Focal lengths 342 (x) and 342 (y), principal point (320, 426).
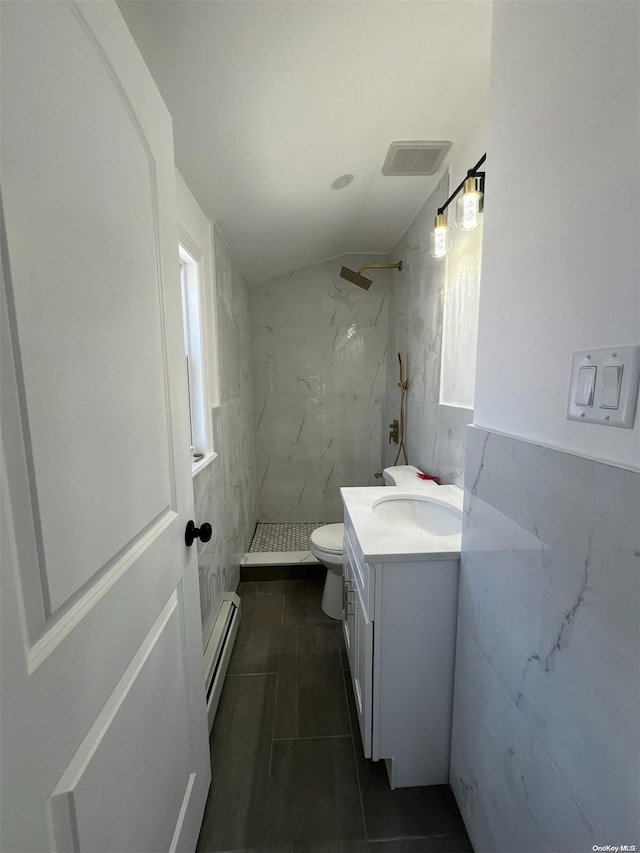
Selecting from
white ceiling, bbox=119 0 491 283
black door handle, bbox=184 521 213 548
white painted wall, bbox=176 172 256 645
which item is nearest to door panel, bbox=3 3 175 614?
black door handle, bbox=184 521 213 548

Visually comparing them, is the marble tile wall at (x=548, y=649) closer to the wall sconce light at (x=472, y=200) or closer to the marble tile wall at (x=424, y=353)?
the marble tile wall at (x=424, y=353)

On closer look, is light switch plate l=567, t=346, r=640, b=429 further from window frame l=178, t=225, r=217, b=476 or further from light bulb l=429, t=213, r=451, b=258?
window frame l=178, t=225, r=217, b=476

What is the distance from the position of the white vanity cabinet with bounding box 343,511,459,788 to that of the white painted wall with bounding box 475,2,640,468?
53 cm

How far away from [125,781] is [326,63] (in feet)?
5.90

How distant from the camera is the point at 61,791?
448 mm

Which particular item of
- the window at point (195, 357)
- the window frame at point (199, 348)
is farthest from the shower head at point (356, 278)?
the window at point (195, 357)

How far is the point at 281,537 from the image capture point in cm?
290

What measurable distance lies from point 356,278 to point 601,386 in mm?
2559

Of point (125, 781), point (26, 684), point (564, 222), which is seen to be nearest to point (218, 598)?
point (125, 781)

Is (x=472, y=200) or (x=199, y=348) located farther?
(x=199, y=348)

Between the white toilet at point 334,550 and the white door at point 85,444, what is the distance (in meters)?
1.09

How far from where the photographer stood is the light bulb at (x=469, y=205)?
4.02 ft

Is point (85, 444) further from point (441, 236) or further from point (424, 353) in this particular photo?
point (424, 353)

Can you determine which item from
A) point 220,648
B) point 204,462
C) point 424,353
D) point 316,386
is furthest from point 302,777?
point 316,386
